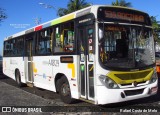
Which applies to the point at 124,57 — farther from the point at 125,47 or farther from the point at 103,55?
the point at 103,55

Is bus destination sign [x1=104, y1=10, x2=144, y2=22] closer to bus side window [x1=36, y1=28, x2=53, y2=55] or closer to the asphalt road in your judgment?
the asphalt road

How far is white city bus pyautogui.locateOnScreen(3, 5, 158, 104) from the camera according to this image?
26.4ft

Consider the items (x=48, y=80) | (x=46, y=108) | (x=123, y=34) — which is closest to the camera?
(x=123, y=34)

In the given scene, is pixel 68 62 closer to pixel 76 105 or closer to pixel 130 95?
pixel 76 105

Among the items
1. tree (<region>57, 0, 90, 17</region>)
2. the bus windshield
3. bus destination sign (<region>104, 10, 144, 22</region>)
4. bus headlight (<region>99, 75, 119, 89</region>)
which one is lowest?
bus headlight (<region>99, 75, 119, 89</region>)

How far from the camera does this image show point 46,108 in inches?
363

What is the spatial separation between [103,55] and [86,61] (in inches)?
26.9

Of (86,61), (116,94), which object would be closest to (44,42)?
(86,61)

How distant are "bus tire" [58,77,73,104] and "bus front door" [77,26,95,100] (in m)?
0.95

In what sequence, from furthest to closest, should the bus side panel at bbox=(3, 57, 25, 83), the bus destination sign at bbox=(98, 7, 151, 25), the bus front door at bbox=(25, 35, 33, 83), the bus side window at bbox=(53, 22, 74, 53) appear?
1. the bus side panel at bbox=(3, 57, 25, 83)
2. the bus front door at bbox=(25, 35, 33, 83)
3. the bus side window at bbox=(53, 22, 74, 53)
4. the bus destination sign at bbox=(98, 7, 151, 25)

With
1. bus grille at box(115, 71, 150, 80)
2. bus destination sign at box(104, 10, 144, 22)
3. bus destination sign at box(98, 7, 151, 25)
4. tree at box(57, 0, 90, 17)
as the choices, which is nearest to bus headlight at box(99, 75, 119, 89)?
bus grille at box(115, 71, 150, 80)

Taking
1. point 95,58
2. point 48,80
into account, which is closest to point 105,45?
point 95,58

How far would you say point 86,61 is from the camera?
28.0 ft

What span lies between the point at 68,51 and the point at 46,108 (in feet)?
6.40
